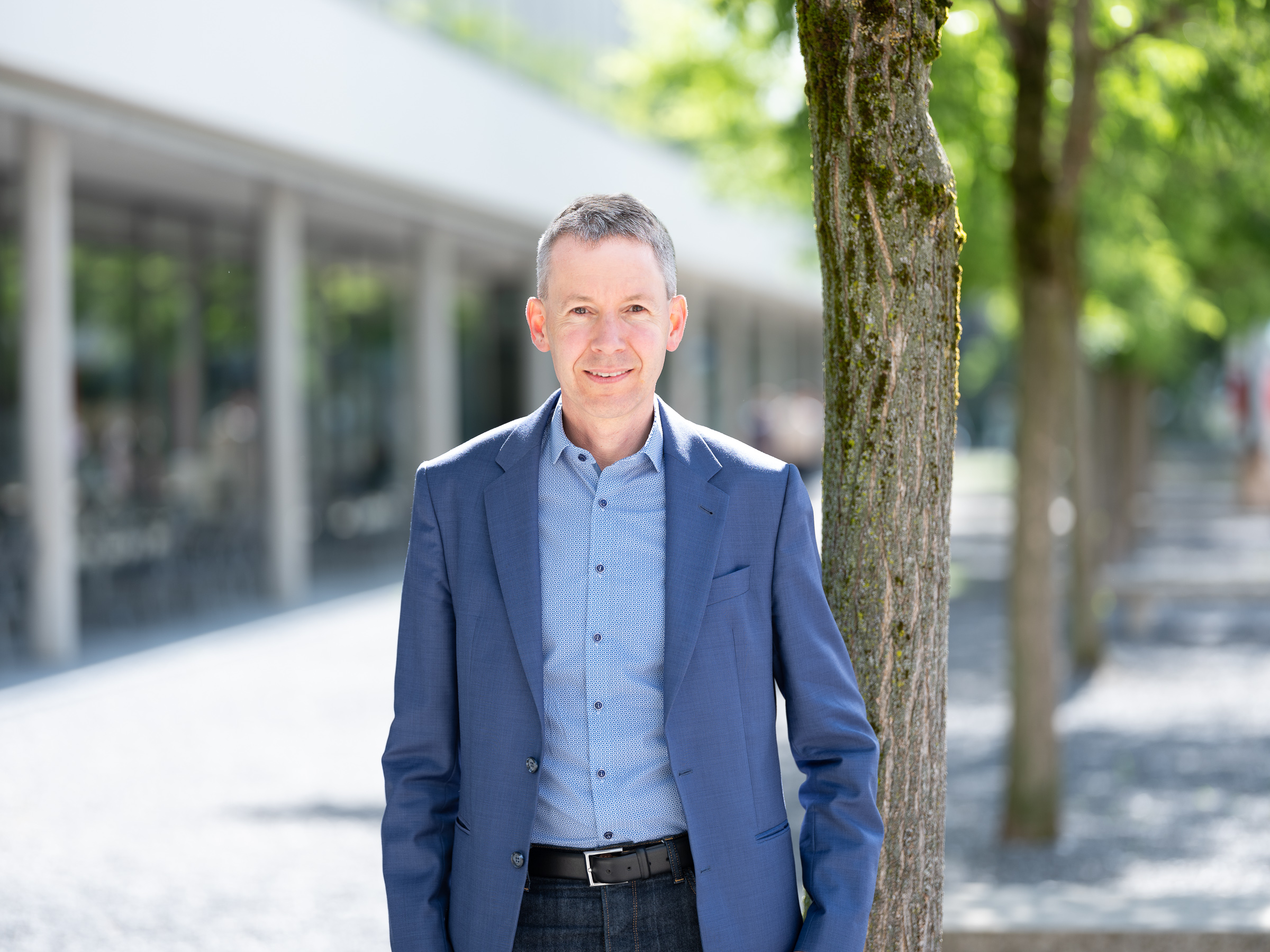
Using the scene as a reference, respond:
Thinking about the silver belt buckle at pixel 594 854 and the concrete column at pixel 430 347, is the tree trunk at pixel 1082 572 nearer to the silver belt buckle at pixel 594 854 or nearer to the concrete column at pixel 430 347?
the concrete column at pixel 430 347

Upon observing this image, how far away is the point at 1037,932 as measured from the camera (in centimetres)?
455

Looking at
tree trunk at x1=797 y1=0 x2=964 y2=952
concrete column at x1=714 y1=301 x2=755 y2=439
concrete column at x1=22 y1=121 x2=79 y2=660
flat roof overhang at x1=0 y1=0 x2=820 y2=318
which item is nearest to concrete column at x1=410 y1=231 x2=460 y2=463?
flat roof overhang at x1=0 y1=0 x2=820 y2=318

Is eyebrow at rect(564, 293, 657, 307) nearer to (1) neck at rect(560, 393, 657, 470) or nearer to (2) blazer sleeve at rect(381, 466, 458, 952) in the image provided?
(1) neck at rect(560, 393, 657, 470)

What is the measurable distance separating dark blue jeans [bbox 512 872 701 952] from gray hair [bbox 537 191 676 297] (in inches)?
37.2

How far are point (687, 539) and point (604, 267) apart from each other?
448 millimetres

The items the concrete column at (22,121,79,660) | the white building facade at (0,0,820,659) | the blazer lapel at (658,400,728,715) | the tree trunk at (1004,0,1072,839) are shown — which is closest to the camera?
the blazer lapel at (658,400,728,715)

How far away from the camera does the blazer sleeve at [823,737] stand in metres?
2.29

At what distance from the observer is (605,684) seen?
2277mm

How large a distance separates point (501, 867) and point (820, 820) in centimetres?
51

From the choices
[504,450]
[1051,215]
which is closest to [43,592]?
[1051,215]

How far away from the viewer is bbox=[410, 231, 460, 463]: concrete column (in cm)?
1916

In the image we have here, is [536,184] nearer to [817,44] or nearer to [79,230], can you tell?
[79,230]

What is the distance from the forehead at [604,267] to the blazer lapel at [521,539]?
28 cm

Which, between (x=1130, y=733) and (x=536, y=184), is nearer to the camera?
(x=1130, y=733)
